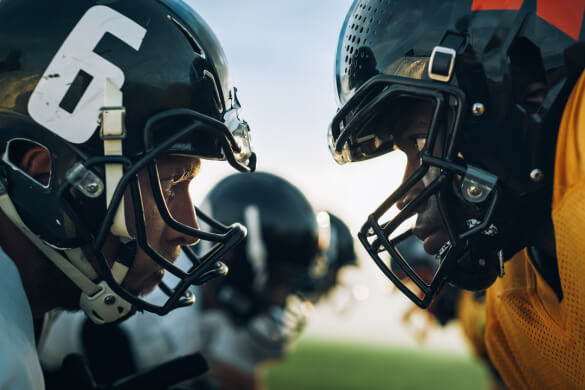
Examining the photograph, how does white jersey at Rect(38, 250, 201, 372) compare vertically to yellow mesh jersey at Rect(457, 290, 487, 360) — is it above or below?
above

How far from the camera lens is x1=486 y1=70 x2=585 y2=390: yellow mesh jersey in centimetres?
160

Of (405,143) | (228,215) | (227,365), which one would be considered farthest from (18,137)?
(227,365)

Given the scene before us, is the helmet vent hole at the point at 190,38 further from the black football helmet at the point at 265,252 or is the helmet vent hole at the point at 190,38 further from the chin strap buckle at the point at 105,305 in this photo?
the black football helmet at the point at 265,252

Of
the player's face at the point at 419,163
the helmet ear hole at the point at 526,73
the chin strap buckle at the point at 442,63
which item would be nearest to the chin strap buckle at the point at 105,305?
the player's face at the point at 419,163

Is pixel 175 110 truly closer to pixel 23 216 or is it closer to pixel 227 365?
pixel 23 216

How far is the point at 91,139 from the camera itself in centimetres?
175

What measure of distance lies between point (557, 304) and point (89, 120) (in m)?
1.62

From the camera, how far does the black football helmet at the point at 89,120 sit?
1734 millimetres

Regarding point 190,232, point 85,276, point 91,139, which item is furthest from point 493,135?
point 85,276

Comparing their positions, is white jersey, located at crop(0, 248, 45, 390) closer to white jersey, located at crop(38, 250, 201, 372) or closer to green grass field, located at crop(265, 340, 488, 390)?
white jersey, located at crop(38, 250, 201, 372)

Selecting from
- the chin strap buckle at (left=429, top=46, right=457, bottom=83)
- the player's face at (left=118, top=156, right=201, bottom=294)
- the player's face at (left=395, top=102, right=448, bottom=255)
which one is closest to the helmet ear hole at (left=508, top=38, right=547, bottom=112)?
the chin strap buckle at (left=429, top=46, right=457, bottom=83)

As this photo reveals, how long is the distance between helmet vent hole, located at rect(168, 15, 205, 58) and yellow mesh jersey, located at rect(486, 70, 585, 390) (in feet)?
3.92

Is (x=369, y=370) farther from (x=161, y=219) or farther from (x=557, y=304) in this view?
(x=161, y=219)

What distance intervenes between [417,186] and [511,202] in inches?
13.1
